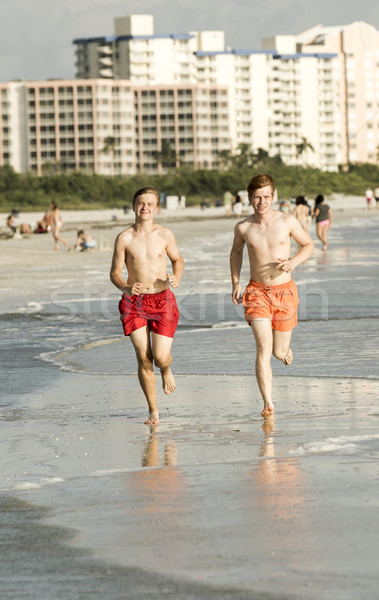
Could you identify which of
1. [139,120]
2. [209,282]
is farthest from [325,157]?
[209,282]

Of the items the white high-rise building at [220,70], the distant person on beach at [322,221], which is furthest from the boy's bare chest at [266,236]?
the white high-rise building at [220,70]

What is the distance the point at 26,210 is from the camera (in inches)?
3888

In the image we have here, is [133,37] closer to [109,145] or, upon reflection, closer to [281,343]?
[109,145]

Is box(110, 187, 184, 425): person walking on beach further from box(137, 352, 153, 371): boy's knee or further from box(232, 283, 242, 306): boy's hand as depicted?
box(232, 283, 242, 306): boy's hand

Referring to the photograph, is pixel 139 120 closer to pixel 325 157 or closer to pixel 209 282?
pixel 325 157

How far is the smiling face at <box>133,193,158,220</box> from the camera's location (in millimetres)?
7367

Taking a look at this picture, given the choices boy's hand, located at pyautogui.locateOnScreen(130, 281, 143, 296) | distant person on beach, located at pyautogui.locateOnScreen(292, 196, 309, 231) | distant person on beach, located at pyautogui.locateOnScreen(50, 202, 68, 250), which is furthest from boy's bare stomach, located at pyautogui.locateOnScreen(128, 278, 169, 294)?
distant person on beach, located at pyautogui.locateOnScreen(50, 202, 68, 250)

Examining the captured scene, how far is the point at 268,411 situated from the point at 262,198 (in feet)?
4.48

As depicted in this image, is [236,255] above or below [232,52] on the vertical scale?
below

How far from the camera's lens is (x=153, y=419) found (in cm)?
722

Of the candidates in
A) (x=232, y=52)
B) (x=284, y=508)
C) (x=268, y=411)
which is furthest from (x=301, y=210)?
(x=232, y=52)

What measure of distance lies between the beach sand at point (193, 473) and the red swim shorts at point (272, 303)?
606 millimetres

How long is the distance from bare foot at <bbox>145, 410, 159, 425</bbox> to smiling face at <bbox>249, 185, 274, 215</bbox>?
A: 1464 millimetres

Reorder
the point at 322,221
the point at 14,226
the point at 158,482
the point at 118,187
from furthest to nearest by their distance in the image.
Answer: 1. the point at 118,187
2. the point at 14,226
3. the point at 322,221
4. the point at 158,482
